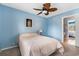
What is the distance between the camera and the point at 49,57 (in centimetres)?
116

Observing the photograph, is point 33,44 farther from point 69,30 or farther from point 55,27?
point 69,30

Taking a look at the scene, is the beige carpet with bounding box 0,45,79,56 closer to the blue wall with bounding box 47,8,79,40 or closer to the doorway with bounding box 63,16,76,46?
the doorway with bounding box 63,16,76,46

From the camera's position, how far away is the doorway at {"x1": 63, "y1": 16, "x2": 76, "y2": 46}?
112cm

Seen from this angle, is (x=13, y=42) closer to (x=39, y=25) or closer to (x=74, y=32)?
(x=39, y=25)

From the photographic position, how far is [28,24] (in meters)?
1.24

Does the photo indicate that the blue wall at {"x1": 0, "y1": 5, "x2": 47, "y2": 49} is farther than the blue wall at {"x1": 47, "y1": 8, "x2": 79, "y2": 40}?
No

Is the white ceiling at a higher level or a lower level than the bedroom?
higher

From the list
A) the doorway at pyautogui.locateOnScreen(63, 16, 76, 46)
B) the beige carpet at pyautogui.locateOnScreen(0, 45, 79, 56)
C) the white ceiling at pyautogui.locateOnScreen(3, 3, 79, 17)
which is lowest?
the beige carpet at pyautogui.locateOnScreen(0, 45, 79, 56)

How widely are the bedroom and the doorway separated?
48 millimetres

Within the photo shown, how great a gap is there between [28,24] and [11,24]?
264 millimetres

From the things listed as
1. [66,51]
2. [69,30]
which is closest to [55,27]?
[69,30]

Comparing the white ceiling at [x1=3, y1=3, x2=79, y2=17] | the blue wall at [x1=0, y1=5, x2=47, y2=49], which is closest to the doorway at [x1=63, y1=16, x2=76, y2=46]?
the white ceiling at [x1=3, y1=3, x2=79, y2=17]

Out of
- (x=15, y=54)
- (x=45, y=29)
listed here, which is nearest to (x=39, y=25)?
(x=45, y=29)

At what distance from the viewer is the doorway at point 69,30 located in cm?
112
